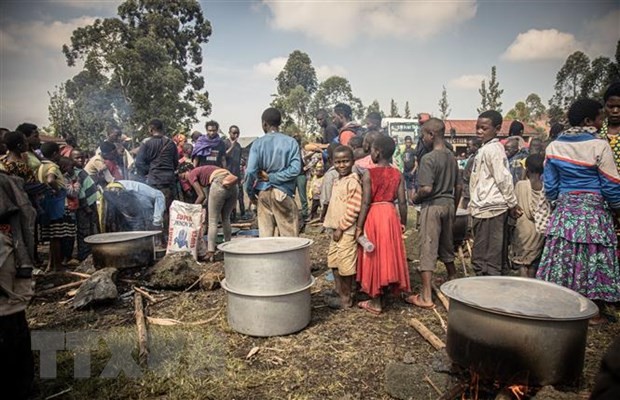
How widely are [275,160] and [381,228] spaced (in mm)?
1857

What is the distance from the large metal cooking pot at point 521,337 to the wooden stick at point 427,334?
98cm

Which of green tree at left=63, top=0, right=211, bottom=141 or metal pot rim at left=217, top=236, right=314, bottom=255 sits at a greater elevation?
green tree at left=63, top=0, right=211, bottom=141

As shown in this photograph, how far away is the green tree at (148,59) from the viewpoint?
27.2 metres

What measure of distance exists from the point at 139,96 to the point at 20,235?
89.8 feet

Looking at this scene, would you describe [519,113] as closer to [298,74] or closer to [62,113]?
[298,74]

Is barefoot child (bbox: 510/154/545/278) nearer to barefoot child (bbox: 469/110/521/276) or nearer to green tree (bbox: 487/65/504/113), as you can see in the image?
barefoot child (bbox: 469/110/521/276)

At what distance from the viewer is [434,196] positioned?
4.44 metres

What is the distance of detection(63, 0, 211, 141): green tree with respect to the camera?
89.3 ft

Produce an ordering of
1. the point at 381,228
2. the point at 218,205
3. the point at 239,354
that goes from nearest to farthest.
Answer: the point at 239,354 → the point at 381,228 → the point at 218,205

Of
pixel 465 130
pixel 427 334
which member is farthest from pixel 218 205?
pixel 465 130

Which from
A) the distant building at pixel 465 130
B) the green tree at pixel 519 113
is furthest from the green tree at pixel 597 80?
the green tree at pixel 519 113

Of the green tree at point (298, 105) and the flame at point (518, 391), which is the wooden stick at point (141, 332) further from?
the green tree at point (298, 105)

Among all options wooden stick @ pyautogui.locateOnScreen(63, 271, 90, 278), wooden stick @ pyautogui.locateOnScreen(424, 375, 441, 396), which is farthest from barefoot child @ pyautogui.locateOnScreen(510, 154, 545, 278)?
wooden stick @ pyautogui.locateOnScreen(63, 271, 90, 278)

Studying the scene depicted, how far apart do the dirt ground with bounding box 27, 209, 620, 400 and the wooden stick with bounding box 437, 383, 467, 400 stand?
0.35 ft
